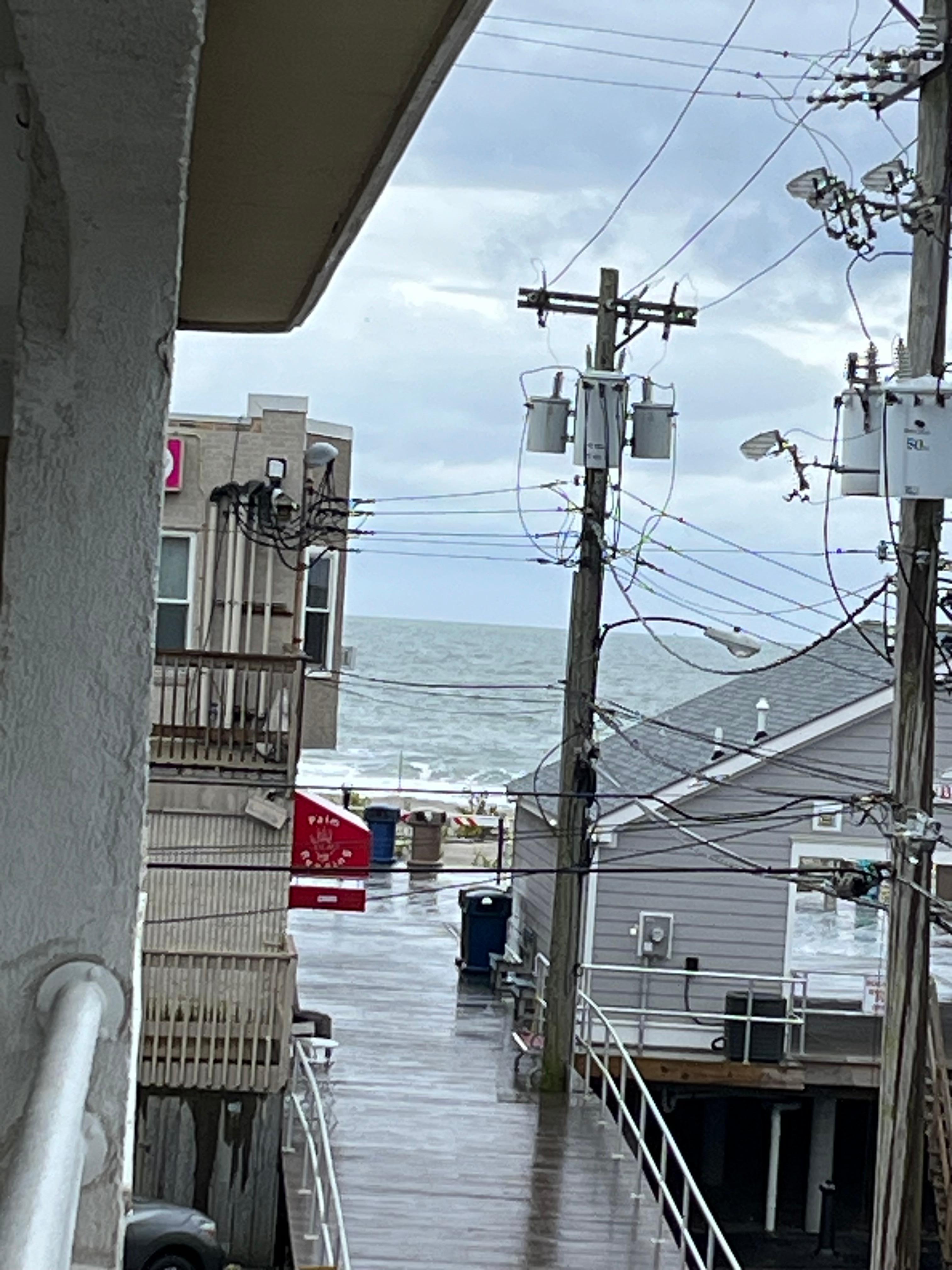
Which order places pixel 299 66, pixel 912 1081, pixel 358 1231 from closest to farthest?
pixel 299 66 < pixel 912 1081 < pixel 358 1231

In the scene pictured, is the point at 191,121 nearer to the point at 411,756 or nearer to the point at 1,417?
the point at 1,417

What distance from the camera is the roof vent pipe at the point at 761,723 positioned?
746 inches

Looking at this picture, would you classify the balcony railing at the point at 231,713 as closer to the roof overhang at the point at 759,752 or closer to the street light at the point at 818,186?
the roof overhang at the point at 759,752

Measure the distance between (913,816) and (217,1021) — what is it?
7.25m

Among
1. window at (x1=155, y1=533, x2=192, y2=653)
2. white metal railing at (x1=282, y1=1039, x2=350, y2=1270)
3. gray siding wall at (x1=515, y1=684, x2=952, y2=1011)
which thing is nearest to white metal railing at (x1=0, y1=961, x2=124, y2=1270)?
white metal railing at (x1=282, y1=1039, x2=350, y2=1270)

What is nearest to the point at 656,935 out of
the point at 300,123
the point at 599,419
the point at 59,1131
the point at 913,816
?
the point at 599,419

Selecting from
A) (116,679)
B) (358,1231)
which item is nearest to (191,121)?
(116,679)

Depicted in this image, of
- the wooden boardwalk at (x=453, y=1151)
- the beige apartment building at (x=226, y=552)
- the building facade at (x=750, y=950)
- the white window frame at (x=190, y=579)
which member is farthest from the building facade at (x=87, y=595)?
the white window frame at (x=190, y=579)

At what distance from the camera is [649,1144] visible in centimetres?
1955

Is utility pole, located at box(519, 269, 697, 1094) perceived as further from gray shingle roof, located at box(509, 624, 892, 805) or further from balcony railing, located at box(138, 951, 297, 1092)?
balcony railing, located at box(138, 951, 297, 1092)

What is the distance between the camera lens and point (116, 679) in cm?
193

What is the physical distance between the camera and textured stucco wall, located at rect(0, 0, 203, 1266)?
1924 millimetres

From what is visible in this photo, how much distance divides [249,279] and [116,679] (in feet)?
8.41

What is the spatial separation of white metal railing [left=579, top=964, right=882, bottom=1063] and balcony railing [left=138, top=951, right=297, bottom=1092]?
4152 millimetres
